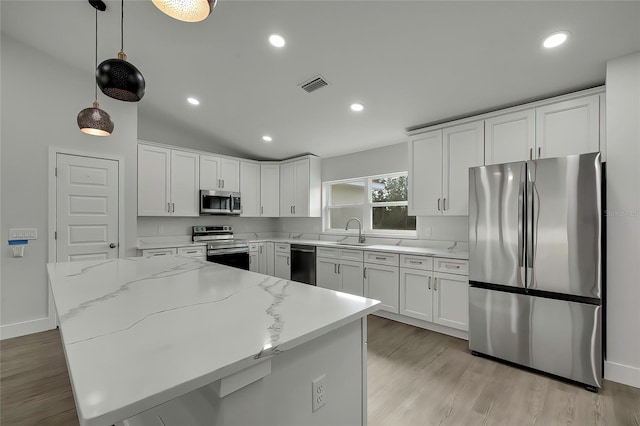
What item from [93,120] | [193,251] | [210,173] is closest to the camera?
[93,120]

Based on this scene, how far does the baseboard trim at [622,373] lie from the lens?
213cm

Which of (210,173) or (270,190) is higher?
(210,173)

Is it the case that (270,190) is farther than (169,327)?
Yes

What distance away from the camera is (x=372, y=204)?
461 cm

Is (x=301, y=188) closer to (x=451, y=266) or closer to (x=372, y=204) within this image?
(x=372, y=204)

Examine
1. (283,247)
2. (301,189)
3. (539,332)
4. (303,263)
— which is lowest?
(539,332)

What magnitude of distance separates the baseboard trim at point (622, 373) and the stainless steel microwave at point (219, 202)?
4862mm

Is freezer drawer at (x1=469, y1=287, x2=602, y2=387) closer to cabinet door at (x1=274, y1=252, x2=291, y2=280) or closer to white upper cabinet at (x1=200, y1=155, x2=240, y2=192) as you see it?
cabinet door at (x1=274, y1=252, x2=291, y2=280)

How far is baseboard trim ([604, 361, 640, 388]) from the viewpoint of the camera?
6.98 ft

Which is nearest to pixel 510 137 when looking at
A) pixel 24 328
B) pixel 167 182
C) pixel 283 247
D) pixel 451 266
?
pixel 451 266

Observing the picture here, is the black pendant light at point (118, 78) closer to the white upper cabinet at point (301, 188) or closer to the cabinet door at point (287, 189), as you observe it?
the white upper cabinet at point (301, 188)

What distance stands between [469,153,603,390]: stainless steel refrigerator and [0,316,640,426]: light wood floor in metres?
0.19

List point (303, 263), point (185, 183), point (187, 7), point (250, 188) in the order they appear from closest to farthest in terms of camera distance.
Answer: point (187, 7)
point (185, 183)
point (303, 263)
point (250, 188)

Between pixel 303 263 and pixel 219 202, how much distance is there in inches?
70.1
